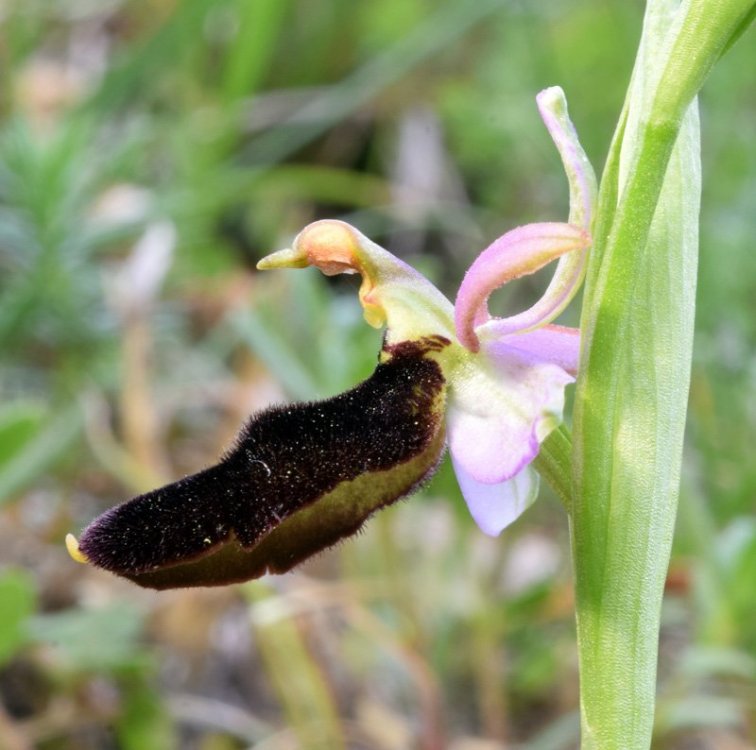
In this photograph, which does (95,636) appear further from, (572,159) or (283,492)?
(572,159)

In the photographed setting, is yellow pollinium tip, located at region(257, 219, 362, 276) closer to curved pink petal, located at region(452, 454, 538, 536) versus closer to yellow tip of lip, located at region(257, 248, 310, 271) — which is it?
yellow tip of lip, located at region(257, 248, 310, 271)

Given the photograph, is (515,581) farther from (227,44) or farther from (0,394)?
(227,44)

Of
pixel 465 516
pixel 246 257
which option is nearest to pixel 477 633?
pixel 465 516

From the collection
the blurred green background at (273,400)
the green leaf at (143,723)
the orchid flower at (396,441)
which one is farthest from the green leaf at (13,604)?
the orchid flower at (396,441)

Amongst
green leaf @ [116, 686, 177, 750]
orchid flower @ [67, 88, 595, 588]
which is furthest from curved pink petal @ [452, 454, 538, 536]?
green leaf @ [116, 686, 177, 750]

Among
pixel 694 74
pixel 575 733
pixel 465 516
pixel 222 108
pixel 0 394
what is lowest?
pixel 575 733

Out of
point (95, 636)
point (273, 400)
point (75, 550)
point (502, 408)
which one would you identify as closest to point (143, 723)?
point (95, 636)
